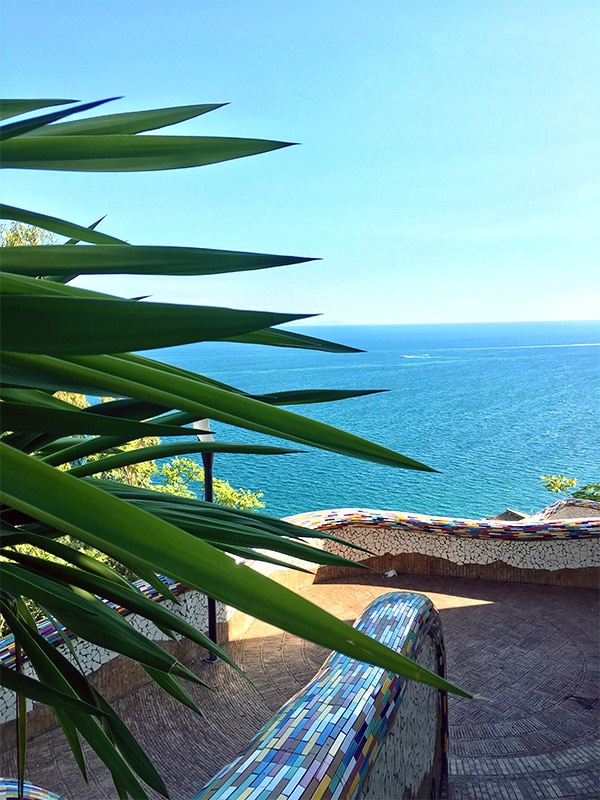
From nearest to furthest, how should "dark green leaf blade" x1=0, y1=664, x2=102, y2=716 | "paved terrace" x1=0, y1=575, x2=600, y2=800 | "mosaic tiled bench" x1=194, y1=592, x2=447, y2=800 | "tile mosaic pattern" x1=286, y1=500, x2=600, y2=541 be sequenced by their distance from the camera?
"dark green leaf blade" x1=0, y1=664, x2=102, y2=716 → "mosaic tiled bench" x1=194, y1=592, x2=447, y2=800 → "paved terrace" x1=0, y1=575, x2=600, y2=800 → "tile mosaic pattern" x1=286, y1=500, x2=600, y2=541

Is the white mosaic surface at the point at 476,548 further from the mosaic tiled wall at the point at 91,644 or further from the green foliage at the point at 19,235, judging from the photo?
the green foliage at the point at 19,235

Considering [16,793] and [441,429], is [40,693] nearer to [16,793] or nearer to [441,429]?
[16,793]

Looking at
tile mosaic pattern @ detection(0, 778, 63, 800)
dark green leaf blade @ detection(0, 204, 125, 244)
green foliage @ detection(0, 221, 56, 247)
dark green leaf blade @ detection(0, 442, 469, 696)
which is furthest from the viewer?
green foliage @ detection(0, 221, 56, 247)

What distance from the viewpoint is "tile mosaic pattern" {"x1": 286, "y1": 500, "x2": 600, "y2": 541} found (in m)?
5.36

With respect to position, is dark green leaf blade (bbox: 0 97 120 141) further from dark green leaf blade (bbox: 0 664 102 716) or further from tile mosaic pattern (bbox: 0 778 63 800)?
tile mosaic pattern (bbox: 0 778 63 800)

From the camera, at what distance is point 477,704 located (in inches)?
151

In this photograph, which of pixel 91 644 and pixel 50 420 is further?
pixel 91 644

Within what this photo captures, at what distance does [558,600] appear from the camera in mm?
5223

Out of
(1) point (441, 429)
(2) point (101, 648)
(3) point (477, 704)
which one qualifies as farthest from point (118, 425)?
(1) point (441, 429)

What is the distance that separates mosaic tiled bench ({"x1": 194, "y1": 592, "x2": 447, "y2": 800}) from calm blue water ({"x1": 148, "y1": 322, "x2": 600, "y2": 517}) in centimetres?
64

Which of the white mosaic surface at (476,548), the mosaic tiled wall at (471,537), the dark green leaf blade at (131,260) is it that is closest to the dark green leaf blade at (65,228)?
the dark green leaf blade at (131,260)

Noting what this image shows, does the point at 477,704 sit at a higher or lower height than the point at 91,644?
lower

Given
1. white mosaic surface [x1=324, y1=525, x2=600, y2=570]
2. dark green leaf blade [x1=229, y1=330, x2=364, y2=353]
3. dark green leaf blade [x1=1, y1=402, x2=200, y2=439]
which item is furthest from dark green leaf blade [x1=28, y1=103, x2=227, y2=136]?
white mosaic surface [x1=324, y1=525, x2=600, y2=570]

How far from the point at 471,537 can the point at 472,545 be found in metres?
0.07
